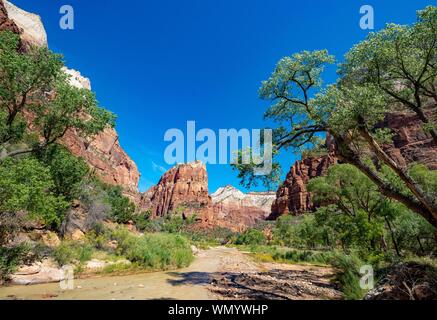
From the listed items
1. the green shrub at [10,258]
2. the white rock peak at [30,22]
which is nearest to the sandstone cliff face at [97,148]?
the white rock peak at [30,22]

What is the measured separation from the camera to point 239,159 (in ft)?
40.2

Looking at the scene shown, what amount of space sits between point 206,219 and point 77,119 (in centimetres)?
17667

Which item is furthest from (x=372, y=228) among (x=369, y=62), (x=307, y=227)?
(x=307, y=227)

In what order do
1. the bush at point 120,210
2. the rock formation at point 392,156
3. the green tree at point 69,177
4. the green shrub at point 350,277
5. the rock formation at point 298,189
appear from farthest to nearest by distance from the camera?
the rock formation at point 298,189 → the rock formation at point 392,156 → the bush at point 120,210 → the green tree at point 69,177 → the green shrub at point 350,277

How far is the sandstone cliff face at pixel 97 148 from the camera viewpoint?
8188cm

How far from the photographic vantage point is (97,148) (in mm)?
116375

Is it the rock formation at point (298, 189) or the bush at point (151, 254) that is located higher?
the rock formation at point (298, 189)

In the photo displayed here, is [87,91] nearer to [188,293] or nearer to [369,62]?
[188,293]

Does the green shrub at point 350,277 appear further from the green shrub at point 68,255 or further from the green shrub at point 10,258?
A: the green shrub at point 68,255

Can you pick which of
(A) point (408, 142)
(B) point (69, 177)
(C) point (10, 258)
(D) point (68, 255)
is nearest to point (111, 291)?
(C) point (10, 258)

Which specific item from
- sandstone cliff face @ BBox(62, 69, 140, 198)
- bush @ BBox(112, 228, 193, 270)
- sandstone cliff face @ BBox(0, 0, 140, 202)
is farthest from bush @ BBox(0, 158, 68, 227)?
sandstone cliff face @ BBox(62, 69, 140, 198)

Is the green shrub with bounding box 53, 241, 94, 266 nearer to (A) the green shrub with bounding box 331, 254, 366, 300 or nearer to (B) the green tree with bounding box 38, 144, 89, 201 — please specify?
(B) the green tree with bounding box 38, 144, 89, 201

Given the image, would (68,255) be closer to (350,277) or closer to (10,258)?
(10,258)

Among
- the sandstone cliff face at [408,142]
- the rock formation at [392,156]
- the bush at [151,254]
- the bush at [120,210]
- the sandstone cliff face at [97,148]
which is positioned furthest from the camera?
the sandstone cliff face at [408,142]
